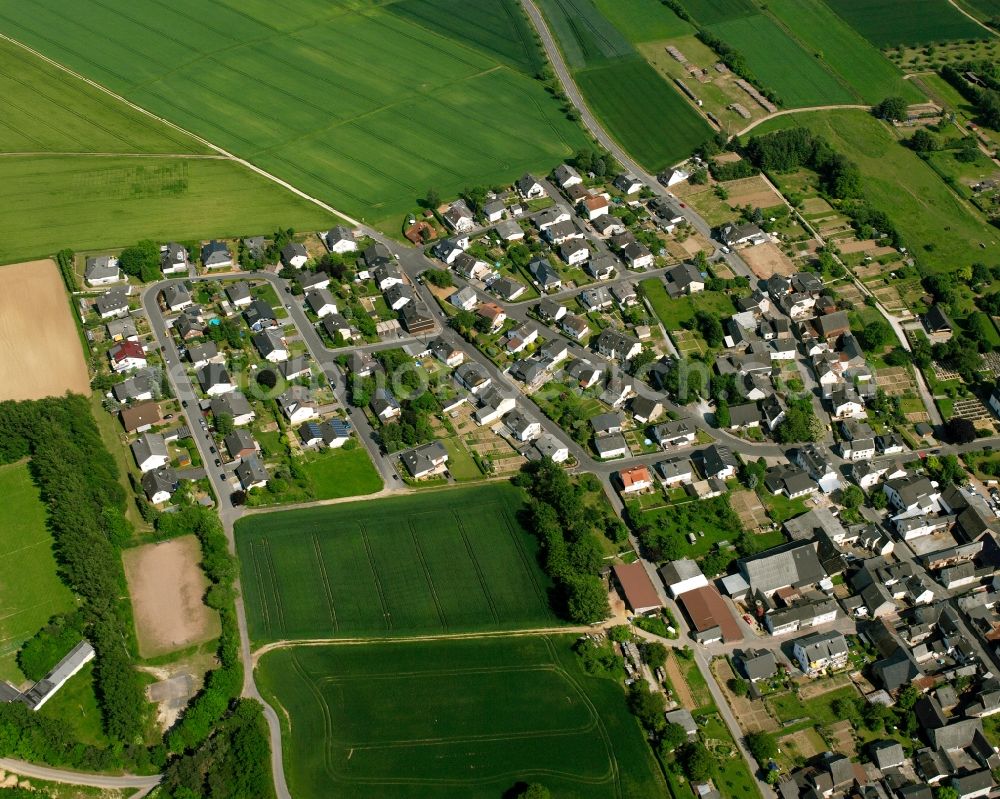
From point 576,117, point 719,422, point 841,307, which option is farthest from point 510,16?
point 719,422

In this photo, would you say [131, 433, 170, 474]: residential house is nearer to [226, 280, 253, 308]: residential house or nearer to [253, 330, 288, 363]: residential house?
[253, 330, 288, 363]: residential house

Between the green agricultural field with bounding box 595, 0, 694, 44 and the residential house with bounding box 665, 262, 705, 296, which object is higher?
the green agricultural field with bounding box 595, 0, 694, 44

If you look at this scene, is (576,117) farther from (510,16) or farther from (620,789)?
(620,789)

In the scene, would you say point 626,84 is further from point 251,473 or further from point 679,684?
point 679,684

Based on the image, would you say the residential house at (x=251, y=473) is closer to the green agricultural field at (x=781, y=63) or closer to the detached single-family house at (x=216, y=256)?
the detached single-family house at (x=216, y=256)

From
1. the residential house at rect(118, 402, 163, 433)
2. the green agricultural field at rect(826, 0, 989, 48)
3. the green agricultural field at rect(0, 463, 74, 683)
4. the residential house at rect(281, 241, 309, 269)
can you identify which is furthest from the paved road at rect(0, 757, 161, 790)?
the green agricultural field at rect(826, 0, 989, 48)

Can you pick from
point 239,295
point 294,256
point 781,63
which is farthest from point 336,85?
point 781,63
